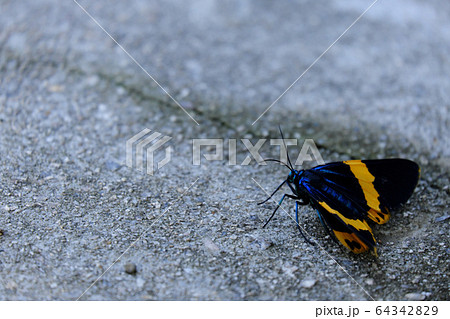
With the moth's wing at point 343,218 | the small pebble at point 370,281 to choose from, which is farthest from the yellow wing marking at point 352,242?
the small pebble at point 370,281

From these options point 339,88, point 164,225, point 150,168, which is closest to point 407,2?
point 339,88

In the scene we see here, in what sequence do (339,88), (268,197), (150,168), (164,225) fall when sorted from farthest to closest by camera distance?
(339,88) < (150,168) < (268,197) < (164,225)

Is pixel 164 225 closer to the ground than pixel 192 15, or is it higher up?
closer to the ground

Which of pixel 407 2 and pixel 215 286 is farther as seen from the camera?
pixel 407 2

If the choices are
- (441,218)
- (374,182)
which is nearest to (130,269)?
(374,182)

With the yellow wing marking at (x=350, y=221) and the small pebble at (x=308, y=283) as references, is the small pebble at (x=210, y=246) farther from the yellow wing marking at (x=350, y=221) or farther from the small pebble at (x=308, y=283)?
the yellow wing marking at (x=350, y=221)
